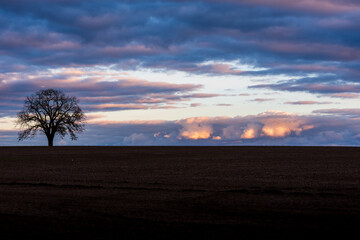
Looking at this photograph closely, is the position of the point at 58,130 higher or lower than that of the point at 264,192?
higher

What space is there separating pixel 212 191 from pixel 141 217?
634 cm

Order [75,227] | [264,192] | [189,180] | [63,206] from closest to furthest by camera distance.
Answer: [75,227] < [63,206] < [264,192] < [189,180]

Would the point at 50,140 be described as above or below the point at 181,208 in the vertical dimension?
above

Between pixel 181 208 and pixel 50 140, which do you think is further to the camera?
pixel 50 140

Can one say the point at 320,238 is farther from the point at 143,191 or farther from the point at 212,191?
the point at 143,191

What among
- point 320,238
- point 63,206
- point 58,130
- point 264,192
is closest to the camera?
point 320,238

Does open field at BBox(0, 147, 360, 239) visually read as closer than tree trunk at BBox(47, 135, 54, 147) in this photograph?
Yes

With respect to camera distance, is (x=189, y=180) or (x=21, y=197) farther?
(x=189, y=180)

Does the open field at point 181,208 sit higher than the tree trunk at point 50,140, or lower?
lower

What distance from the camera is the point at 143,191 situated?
19.8 metres

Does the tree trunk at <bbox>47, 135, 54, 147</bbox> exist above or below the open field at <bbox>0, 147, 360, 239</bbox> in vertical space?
above

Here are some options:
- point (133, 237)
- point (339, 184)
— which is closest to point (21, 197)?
point (133, 237)

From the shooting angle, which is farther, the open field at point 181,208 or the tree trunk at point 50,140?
the tree trunk at point 50,140

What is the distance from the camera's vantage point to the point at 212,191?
1952 cm
